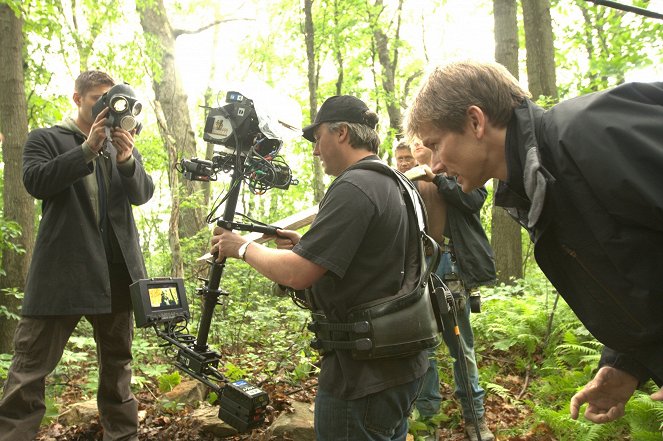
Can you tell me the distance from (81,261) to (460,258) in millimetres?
2816

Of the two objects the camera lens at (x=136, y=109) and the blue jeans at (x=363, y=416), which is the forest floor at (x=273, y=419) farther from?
the camera lens at (x=136, y=109)

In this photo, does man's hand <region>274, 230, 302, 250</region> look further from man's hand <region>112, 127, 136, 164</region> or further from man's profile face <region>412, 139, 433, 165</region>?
man's profile face <region>412, 139, 433, 165</region>

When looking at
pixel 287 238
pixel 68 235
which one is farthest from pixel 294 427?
pixel 68 235

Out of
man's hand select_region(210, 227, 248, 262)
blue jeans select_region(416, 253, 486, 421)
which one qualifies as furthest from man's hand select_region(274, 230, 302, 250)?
blue jeans select_region(416, 253, 486, 421)

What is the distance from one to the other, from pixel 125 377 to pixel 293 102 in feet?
57.6

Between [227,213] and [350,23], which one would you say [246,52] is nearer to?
[350,23]

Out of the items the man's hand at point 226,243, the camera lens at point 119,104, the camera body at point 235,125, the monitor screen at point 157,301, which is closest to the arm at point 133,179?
the camera lens at point 119,104

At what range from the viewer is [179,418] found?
172 inches

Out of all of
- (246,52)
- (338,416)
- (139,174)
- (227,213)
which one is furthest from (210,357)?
(246,52)

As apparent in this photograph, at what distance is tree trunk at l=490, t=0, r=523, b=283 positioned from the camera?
7980mm

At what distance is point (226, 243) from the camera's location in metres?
2.69

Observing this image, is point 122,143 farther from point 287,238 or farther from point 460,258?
point 460,258

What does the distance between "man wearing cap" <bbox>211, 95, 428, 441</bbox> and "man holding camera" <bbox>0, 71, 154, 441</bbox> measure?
5.30 ft

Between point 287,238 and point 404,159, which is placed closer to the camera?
point 287,238
